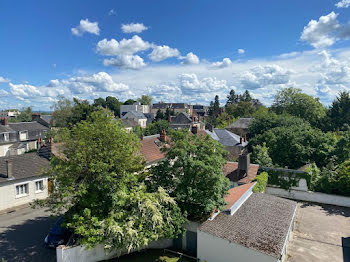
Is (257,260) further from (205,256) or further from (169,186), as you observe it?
(169,186)

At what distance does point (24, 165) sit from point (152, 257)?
686 inches

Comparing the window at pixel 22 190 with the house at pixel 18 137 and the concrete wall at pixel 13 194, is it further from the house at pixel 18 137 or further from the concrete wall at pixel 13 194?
the house at pixel 18 137

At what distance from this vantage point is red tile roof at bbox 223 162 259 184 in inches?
1059

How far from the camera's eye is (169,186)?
16.9 metres

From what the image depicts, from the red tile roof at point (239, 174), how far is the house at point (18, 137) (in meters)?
37.3

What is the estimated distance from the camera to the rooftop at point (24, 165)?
2356 centimetres

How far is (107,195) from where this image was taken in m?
14.8

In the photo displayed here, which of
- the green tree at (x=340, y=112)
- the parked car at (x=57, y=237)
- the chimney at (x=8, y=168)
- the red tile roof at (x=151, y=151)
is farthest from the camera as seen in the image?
the green tree at (x=340, y=112)

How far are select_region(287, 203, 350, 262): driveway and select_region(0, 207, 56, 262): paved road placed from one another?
657 inches

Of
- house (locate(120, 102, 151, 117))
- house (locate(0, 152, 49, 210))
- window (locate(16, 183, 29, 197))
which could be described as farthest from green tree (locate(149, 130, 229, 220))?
house (locate(120, 102, 151, 117))

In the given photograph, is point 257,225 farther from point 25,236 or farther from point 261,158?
point 25,236

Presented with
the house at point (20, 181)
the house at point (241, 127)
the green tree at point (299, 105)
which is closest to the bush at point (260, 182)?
the house at point (20, 181)

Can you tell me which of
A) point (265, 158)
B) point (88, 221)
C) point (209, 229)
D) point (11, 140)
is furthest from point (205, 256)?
point (11, 140)

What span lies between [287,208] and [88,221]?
14.8m
